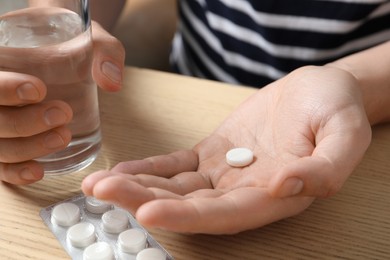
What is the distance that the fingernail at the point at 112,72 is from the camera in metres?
0.60

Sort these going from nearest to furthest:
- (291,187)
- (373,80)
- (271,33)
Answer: (291,187), (373,80), (271,33)

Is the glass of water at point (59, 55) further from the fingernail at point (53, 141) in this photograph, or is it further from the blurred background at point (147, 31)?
the blurred background at point (147, 31)

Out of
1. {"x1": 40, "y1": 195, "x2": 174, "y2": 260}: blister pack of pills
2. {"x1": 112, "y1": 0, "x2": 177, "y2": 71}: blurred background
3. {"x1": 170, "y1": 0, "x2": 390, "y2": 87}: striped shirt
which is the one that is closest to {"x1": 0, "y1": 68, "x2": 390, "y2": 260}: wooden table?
{"x1": 40, "y1": 195, "x2": 174, "y2": 260}: blister pack of pills

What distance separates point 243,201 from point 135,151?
0.64 ft

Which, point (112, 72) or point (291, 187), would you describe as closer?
point (291, 187)

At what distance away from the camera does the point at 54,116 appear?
536mm

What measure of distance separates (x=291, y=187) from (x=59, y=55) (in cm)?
24

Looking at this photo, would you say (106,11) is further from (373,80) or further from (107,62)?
(373,80)

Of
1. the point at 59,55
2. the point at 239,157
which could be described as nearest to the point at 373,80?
the point at 239,157

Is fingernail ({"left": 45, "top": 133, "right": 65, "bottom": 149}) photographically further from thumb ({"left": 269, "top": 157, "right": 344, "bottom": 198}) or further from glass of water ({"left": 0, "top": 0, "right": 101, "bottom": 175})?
thumb ({"left": 269, "top": 157, "right": 344, "bottom": 198})

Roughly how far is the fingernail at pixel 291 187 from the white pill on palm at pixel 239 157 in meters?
0.10

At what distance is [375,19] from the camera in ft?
2.72

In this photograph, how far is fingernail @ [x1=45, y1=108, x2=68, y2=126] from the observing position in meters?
0.54

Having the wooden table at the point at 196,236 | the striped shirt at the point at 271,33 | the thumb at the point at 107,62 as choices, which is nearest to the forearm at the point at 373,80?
the wooden table at the point at 196,236
